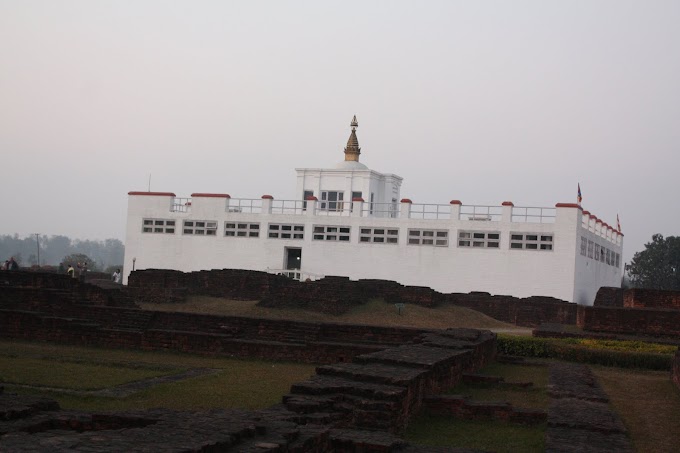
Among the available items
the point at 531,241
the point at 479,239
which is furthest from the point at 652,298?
the point at 479,239

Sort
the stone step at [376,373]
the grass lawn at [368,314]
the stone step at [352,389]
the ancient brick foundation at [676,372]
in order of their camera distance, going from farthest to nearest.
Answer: the grass lawn at [368,314]
the ancient brick foundation at [676,372]
the stone step at [376,373]
the stone step at [352,389]

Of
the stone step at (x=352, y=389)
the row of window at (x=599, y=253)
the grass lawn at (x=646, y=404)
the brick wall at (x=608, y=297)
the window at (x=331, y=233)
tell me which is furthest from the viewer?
the window at (x=331, y=233)

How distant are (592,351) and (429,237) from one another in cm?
2124

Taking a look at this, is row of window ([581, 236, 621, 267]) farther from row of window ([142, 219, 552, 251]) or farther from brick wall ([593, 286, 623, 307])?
brick wall ([593, 286, 623, 307])

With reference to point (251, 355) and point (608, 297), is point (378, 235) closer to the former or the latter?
point (608, 297)

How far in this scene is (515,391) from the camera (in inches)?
476

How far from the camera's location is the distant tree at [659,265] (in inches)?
2625

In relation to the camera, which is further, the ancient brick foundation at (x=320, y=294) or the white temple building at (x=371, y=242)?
the white temple building at (x=371, y=242)

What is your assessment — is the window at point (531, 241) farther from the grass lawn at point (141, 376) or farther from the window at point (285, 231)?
the grass lawn at point (141, 376)

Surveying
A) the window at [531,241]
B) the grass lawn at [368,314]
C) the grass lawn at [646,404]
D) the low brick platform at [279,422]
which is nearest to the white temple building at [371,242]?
the window at [531,241]

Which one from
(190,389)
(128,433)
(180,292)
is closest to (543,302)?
(180,292)

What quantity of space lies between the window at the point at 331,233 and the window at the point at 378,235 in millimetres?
689

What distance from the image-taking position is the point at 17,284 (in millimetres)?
21906

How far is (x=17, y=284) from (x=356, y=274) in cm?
1839
